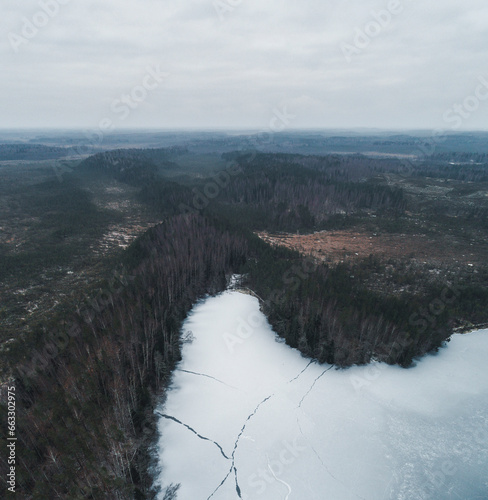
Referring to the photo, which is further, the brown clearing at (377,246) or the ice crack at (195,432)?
the brown clearing at (377,246)

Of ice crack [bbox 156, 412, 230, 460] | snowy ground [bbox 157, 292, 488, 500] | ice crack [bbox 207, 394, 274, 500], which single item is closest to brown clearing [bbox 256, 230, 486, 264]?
snowy ground [bbox 157, 292, 488, 500]

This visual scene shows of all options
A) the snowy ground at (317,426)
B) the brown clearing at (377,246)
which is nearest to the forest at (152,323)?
the snowy ground at (317,426)

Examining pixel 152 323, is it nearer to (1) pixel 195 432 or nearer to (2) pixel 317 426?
(1) pixel 195 432

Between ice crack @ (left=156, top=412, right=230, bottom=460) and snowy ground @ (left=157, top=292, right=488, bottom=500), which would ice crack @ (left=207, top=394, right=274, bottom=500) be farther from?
ice crack @ (left=156, top=412, right=230, bottom=460)

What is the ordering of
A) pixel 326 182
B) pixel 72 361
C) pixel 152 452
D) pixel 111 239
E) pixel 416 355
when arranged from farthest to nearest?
pixel 326 182 → pixel 111 239 → pixel 416 355 → pixel 72 361 → pixel 152 452

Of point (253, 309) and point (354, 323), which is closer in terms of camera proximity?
Answer: point (354, 323)

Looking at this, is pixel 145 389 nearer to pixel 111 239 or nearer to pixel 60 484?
pixel 60 484

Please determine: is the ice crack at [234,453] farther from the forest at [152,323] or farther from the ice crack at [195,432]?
the forest at [152,323]

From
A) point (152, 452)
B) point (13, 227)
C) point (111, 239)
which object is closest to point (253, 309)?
point (152, 452)
